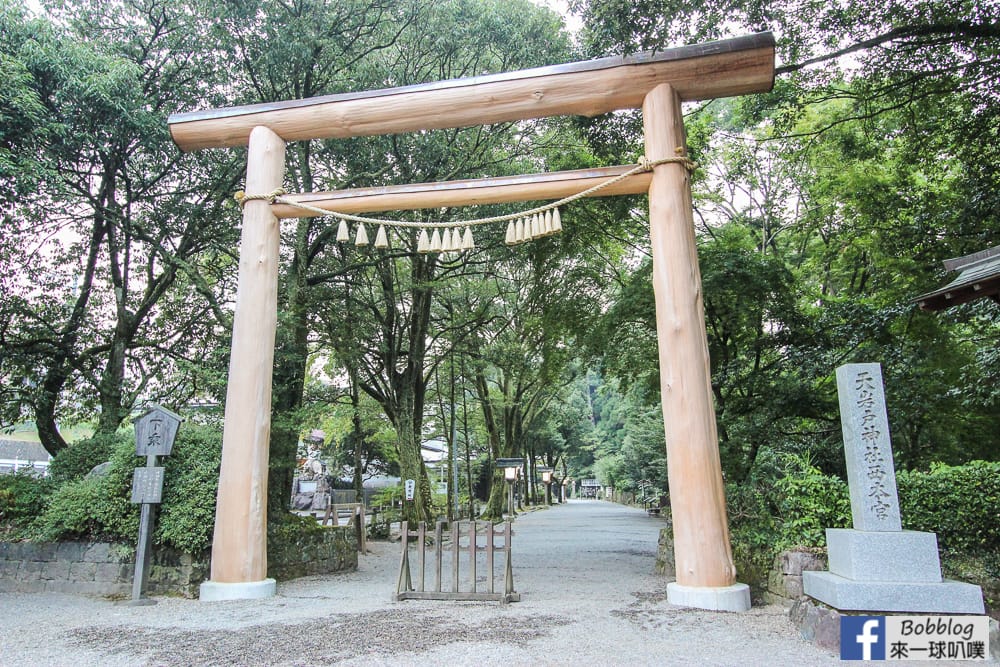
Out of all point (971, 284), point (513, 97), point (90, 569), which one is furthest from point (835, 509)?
point (90, 569)

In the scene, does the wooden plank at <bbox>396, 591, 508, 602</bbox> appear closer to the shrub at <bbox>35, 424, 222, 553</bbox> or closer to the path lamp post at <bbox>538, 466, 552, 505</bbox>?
the shrub at <bbox>35, 424, 222, 553</bbox>

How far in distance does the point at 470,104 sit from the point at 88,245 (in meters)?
8.25

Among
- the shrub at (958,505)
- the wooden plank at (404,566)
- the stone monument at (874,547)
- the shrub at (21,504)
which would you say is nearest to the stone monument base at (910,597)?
the stone monument at (874,547)

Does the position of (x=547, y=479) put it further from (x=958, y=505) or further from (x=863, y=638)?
(x=863, y=638)

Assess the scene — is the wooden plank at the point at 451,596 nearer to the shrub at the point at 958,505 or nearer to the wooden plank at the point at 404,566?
the wooden plank at the point at 404,566

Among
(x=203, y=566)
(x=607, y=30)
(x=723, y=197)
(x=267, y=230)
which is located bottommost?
(x=203, y=566)

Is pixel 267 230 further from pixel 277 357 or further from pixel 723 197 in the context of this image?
pixel 723 197

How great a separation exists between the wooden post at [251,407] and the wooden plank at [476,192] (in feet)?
1.43

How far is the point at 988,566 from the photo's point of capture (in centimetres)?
479

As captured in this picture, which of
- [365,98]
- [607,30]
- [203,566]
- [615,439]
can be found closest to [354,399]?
[203,566]

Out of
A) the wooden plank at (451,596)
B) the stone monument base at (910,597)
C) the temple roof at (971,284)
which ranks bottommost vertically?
the wooden plank at (451,596)

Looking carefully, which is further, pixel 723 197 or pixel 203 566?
pixel 723 197

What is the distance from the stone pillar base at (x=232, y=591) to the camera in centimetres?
574

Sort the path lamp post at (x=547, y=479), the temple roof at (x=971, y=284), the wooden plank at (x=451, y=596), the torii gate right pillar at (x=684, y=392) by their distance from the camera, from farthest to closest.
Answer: the path lamp post at (x=547, y=479), the wooden plank at (x=451, y=596), the torii gate right pillar at (x=684, y=392), the temple roof at (x=971, y=284)
